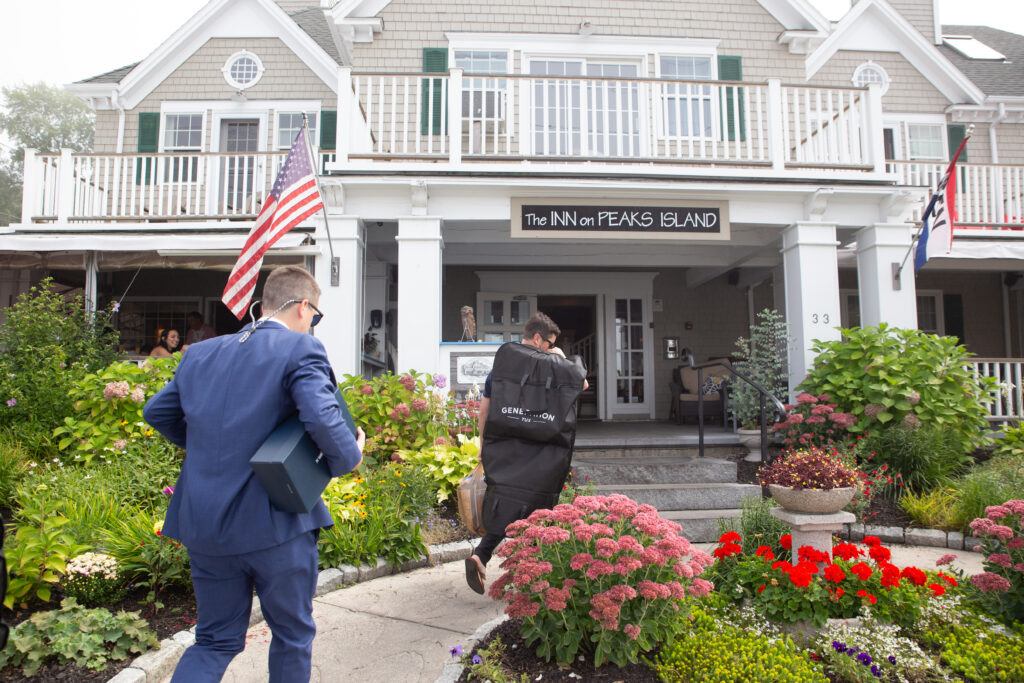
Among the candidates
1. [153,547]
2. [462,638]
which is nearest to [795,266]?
[462,638]

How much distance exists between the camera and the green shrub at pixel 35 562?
3.16 m

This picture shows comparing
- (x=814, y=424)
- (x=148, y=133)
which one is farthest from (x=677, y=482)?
(x=148, y=133)

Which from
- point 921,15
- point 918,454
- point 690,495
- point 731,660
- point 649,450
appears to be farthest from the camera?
point 921,15

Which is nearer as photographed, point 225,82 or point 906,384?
point 906,384

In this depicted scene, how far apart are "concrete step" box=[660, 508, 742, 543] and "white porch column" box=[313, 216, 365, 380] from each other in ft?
13.4

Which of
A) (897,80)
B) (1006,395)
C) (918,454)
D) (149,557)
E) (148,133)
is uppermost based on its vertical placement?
(897,80)

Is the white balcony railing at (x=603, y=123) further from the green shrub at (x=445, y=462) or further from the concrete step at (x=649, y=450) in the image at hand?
the green shrub at (x=445, y=462)

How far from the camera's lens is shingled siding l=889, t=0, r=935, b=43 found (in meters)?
12.8

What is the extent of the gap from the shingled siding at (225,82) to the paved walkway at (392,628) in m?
9.11

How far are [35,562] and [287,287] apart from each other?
7.75 ft

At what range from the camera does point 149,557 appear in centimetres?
353

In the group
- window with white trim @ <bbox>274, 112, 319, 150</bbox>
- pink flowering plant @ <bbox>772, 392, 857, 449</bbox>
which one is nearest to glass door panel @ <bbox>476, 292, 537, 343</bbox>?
window with white trim @ <bbox>274, 112, 319, 150</bbox>

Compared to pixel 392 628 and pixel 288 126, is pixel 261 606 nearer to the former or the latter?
pixel 392 628

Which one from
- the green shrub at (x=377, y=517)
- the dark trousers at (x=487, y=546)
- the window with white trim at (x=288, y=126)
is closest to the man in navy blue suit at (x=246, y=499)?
the dark trousers at (x=487, y=546)
